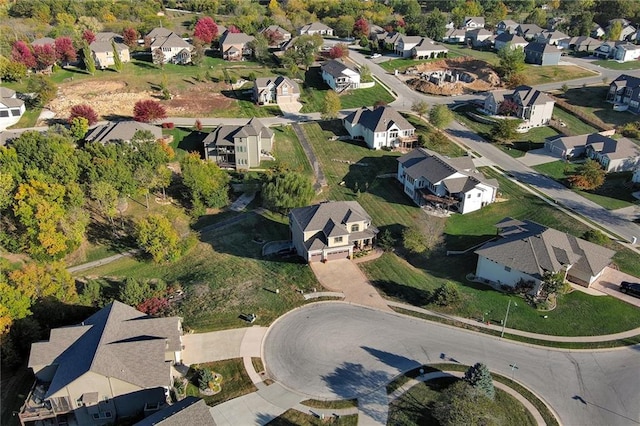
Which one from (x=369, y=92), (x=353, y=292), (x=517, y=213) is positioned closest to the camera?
(x=353, y=292)

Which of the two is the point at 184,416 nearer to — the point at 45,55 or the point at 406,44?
the point at 45,55

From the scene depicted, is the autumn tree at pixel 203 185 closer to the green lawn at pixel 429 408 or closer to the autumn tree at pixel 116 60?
the green lawn at pixel 429 408

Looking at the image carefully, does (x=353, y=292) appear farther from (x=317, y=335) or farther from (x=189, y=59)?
(x=189, y=59)

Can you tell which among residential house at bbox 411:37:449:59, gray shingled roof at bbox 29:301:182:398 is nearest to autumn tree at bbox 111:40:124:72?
residential house at bbox 411:37:449:59

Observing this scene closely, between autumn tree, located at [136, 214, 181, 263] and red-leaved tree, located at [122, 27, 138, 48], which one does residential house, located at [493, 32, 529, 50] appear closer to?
red-leaved tree, located at [122, 27, 138, 48]

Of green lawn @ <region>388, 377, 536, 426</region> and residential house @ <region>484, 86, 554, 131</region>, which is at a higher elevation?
residential house @ <region>484, 86, 554, 131</region>

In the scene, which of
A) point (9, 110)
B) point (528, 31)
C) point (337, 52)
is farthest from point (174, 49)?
point (528, 31)

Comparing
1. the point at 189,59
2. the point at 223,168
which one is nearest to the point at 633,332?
the point at 223,168
